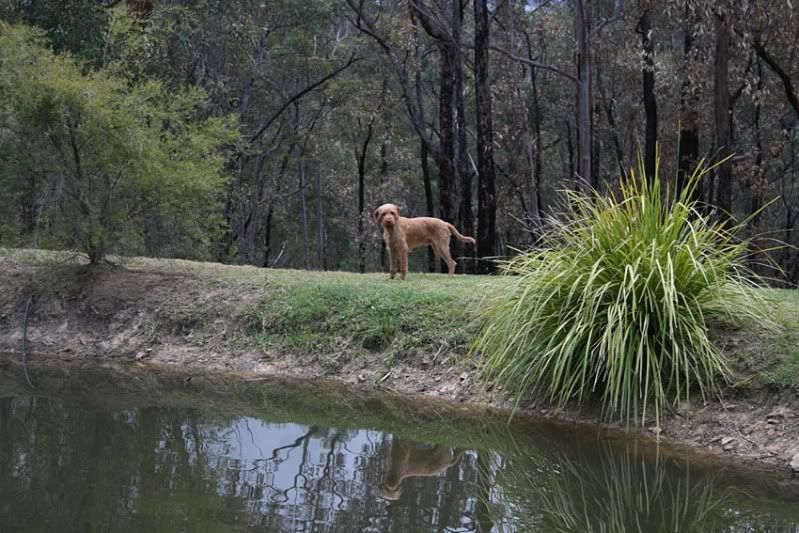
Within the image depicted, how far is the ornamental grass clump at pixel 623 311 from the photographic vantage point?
7375 mm

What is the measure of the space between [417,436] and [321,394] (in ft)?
6.33

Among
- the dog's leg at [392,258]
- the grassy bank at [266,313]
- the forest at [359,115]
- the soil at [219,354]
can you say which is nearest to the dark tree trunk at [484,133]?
the forest at [359,115]

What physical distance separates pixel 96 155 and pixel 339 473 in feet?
23.4

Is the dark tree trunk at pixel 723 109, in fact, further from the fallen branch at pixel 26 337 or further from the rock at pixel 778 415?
the fallen branch at pixel 26 337

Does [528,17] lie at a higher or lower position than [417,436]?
higher

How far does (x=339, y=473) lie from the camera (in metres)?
6.24

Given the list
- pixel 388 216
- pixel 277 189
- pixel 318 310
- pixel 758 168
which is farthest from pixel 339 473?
pixel 277 189

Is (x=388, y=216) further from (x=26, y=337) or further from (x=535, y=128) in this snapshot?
(x=535, y=128)

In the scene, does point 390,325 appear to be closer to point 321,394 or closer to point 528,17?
point 321,394

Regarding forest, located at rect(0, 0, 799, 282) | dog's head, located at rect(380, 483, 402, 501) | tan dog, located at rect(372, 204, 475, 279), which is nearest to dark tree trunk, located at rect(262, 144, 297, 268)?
forest, located at rect(0, 0, 799, 282)

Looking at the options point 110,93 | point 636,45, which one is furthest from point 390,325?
point 636,45

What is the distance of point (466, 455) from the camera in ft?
22.5

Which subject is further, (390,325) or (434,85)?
(434,85)

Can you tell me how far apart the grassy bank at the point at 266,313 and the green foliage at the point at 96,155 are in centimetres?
70
